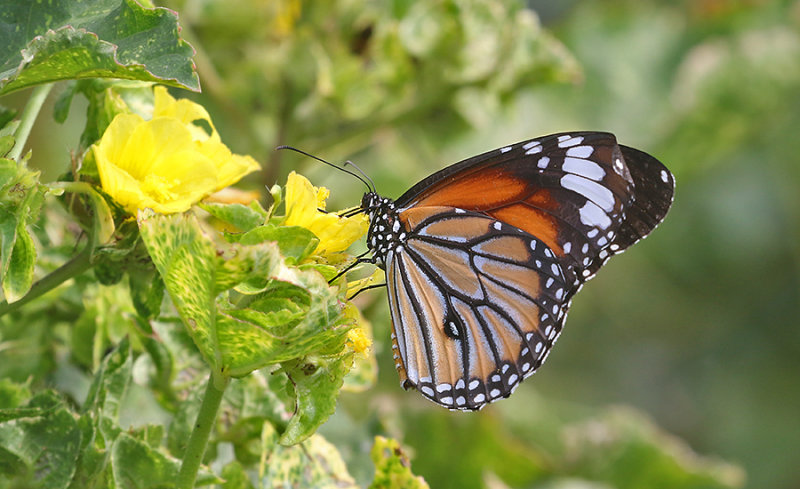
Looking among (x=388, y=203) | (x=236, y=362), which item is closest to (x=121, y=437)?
(x=236, y=362)

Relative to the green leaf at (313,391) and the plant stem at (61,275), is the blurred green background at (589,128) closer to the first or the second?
the plant stem at (61,275)

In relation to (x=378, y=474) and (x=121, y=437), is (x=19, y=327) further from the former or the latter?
(x=378, y=474)

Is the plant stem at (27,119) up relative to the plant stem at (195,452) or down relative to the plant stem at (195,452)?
up

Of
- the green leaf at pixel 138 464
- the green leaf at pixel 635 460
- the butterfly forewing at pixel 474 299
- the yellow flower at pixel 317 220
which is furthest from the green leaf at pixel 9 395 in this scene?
the green leaf at pixel 635 460

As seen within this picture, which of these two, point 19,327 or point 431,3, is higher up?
point 431,3

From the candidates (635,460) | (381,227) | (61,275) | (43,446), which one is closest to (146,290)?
(61,275)

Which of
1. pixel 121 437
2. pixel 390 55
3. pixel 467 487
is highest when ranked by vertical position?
pixel 390 55

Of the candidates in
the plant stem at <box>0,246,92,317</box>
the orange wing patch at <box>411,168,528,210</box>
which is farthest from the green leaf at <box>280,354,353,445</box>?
the orange wing patch at <box>411,168,528,210</box>
